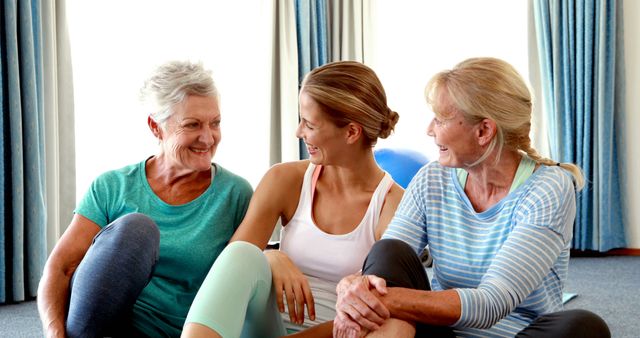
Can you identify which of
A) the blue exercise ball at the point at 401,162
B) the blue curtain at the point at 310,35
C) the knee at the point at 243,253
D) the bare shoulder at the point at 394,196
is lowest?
the blue exercise ball at the point at 401,162

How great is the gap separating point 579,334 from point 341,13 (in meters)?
4.18

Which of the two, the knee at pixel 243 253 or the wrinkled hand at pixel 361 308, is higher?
the knee at pixel 243 253

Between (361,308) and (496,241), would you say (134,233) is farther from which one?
(496,241)

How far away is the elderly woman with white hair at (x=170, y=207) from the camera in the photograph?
1.96m

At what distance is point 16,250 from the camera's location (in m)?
3.62

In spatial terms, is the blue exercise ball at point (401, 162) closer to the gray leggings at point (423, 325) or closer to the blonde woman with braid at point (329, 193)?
the blonde woman with braid at point (329, 193)

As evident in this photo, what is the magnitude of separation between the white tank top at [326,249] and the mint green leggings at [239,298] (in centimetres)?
20

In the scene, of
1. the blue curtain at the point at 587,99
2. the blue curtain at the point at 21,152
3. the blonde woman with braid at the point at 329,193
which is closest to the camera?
the blonde woman with braid at the point at 329,193

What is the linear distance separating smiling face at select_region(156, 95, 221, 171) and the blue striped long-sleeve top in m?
0.55

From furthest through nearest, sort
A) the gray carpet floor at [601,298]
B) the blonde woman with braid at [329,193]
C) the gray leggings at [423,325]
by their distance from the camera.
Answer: the gray carpet floor at [601,298] < the blonde woman with braid at [329,193] < the gray leggings at [423,325]

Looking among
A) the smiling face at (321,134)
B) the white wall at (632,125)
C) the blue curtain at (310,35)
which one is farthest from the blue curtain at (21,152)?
the white wall at (632,125)

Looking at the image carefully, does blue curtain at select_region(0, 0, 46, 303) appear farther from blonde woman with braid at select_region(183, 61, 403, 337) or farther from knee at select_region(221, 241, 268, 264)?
knee at select_region(221, 241, 268, 264)

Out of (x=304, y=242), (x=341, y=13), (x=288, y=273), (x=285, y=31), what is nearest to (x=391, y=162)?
(x=285, y=31)

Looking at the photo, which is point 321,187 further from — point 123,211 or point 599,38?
point 599,38
